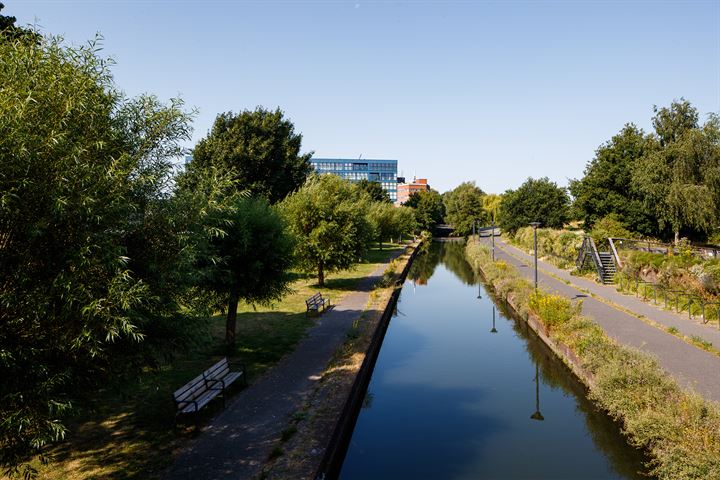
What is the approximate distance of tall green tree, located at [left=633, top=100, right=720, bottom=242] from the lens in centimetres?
3262

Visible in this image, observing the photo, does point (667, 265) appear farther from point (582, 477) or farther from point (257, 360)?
point (257, 360)

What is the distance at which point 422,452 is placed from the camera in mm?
10859

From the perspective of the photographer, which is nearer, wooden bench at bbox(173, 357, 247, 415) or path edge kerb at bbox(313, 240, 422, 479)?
path edge kerb at bbox(313, 240, 422, 479)

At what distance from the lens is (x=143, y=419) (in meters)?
10.5

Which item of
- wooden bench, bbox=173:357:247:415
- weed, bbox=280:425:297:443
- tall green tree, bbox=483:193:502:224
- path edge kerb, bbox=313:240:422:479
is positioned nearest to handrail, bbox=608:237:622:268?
path edge kerb, bbox=313:240:422:479

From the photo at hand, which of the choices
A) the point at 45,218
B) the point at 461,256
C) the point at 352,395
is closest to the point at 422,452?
the point at 352,395

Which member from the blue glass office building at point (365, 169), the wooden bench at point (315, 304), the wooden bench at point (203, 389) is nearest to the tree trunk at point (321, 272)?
the wooden bench at point (315, 304)

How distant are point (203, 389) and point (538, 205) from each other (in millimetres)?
62000

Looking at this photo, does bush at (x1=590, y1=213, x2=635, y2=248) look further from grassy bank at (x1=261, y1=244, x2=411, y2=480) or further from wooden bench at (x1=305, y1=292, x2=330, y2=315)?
grassy bank at (x1=261, y1=244, x2=411, y2=480)

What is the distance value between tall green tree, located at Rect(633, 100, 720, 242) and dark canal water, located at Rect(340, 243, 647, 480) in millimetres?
20634

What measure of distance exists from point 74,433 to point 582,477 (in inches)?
433

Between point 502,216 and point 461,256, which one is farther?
point 502,216

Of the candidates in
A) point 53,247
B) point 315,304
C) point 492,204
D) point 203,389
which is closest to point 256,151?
point 315,304

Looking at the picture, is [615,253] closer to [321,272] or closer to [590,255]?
[590,255]
